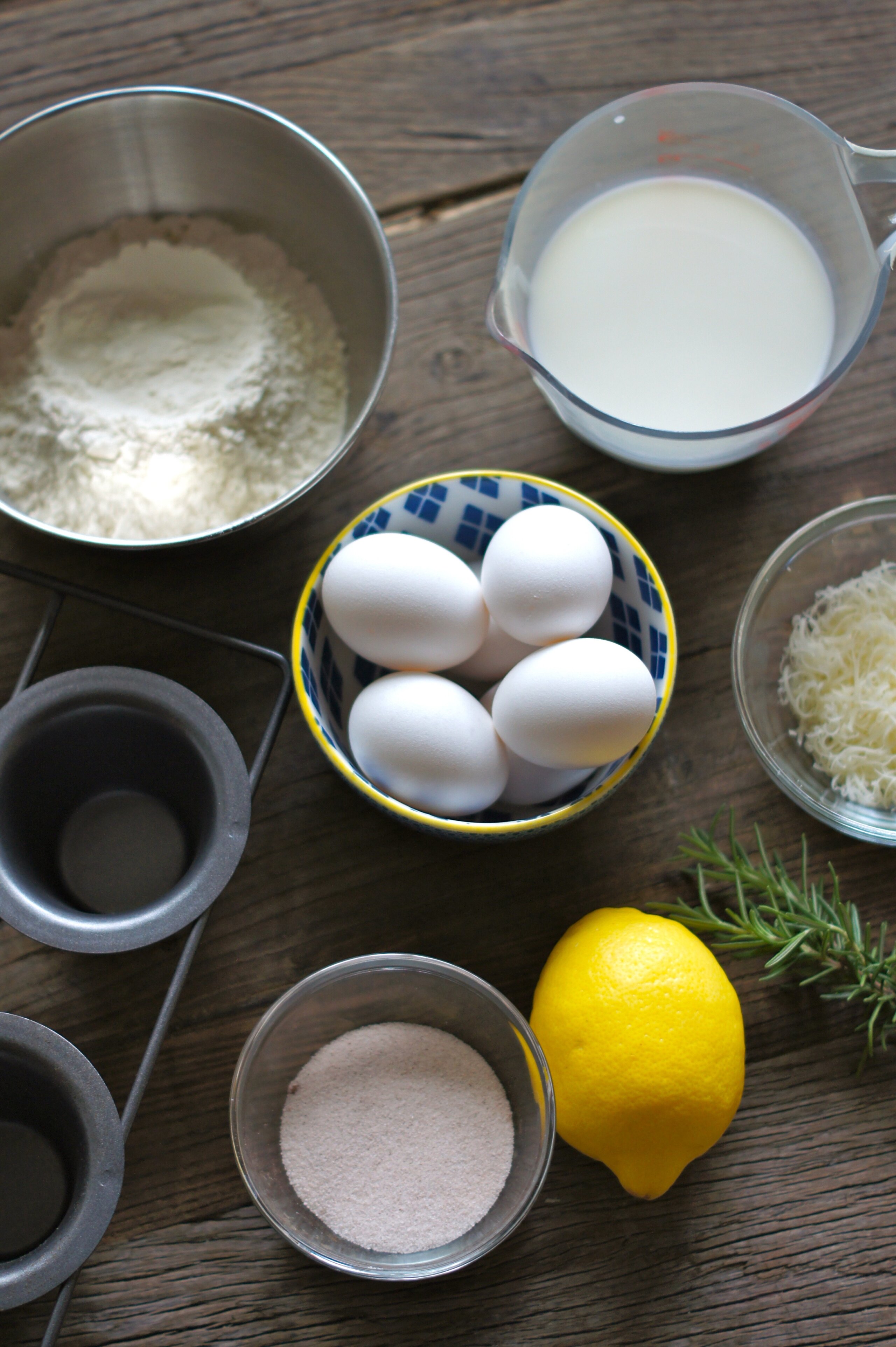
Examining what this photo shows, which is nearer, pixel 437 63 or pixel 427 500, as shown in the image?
pixel 427 500

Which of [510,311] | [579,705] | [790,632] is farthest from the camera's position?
[790,632]

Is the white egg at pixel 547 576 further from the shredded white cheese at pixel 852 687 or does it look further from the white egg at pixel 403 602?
the shredded white cheese at pixel 852 687

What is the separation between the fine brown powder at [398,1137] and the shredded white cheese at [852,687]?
382mm

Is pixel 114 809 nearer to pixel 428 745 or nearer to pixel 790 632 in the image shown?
pixel 428 745

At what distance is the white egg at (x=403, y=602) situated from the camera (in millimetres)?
702

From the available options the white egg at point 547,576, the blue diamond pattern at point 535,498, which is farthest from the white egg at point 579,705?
the blue diamond pattern at point 535,498

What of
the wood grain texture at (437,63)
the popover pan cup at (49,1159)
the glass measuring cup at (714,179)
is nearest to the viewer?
the popover pan cup at (49,1159)

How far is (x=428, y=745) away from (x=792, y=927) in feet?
1.15

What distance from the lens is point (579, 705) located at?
67 cm

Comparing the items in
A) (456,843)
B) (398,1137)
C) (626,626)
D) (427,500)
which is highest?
(427,500)

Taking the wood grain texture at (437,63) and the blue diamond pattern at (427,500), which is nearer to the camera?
the blue diamond pattern at (427,500)

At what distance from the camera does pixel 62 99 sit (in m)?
0.91

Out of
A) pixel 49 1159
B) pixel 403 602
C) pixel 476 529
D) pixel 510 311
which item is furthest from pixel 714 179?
pixel 49 1159

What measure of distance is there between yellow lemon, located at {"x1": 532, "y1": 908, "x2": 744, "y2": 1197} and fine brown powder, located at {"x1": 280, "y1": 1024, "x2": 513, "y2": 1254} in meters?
0.07
